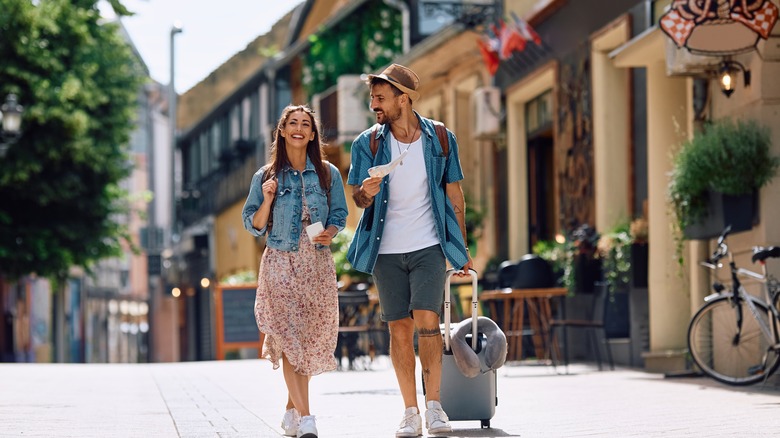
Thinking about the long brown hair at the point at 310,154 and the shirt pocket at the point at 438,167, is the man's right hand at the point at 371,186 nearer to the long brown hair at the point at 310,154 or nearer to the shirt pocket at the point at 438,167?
the shirt pocket at the point at 438,167

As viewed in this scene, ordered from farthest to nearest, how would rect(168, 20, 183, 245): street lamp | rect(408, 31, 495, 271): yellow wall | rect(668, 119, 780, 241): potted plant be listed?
rect(168, 20, 183, 245): street lamp, rect(408, 31, 495, 271): yellow wall, rect(668, 119, 780, 241): potted plant

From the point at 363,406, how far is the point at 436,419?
306 centimetres

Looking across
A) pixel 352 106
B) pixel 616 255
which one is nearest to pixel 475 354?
pixel 616 255

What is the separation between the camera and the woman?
27.6ft

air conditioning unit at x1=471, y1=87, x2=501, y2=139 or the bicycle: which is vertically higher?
air conditioning unit at x1=471, y1=87, x2=501, y2=139

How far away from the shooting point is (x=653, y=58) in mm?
15102

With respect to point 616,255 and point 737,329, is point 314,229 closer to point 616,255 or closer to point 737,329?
point 737,329

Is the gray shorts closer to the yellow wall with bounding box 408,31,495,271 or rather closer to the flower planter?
the flower planter

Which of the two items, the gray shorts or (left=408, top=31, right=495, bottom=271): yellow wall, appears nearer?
the gray shorts

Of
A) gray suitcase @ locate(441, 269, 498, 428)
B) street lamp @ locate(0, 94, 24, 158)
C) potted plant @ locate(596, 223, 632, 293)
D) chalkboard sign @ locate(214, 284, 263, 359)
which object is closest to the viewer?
gray suitcase @ locate(441, 269, 498, 428)

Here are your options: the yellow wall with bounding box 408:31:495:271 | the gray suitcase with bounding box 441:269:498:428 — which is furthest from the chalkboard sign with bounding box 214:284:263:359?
the gray suitcase with bounding box 441:269:498:428

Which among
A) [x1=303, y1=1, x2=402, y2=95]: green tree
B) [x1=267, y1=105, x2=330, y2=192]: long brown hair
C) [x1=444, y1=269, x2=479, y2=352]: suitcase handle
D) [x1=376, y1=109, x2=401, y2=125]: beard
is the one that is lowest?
[x1=444, y1=269, x2=479, y2=352]: suitcase handle

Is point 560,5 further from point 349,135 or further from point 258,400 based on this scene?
point 349,135

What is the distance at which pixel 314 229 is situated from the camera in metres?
8.30
